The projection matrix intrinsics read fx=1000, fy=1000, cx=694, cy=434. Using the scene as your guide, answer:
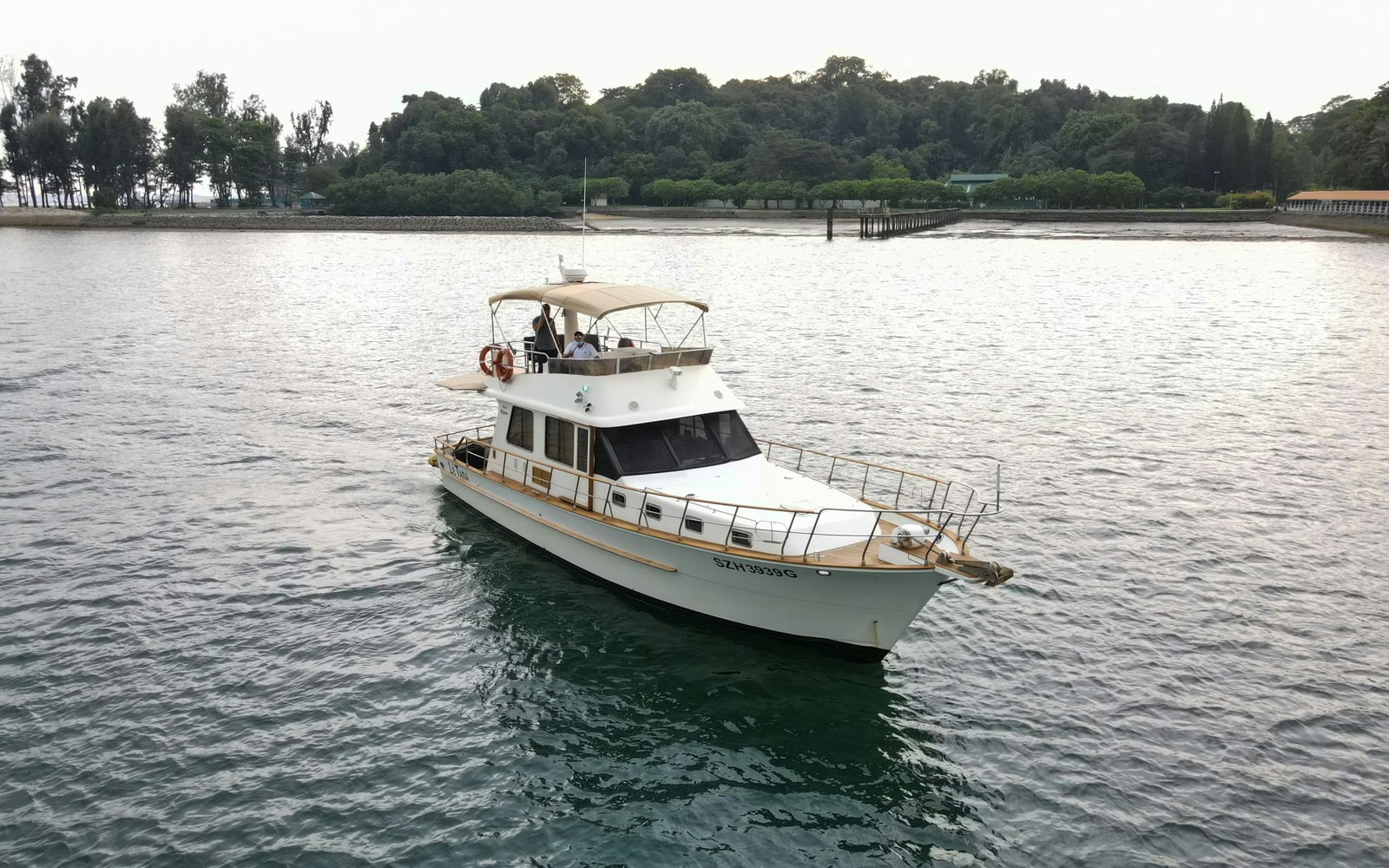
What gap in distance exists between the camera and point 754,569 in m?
16.0

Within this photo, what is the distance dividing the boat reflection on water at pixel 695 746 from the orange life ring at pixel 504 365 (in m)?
5.15

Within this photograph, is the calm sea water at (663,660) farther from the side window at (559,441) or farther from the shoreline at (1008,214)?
the shoreline at (1008,214)

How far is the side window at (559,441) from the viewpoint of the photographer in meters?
19.8

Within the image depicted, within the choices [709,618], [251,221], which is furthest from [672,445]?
[251,221]

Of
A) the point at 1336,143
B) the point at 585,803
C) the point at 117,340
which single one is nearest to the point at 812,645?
the point at 585,803

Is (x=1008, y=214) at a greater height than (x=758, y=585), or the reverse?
(x=1008, y=214)

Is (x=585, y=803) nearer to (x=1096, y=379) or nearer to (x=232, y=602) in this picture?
(x=232, y=602)

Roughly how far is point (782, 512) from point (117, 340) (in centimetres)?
4301

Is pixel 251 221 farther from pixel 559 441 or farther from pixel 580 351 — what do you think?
pixel 559 441

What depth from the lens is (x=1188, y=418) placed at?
34.1 meters

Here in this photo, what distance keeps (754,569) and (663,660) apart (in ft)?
7.48

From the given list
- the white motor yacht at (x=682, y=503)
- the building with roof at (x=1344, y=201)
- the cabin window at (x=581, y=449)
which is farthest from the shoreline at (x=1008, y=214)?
the cabin window at (x=581, y=449)

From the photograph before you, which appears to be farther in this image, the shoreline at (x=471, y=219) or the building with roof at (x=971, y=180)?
the building with roof at (x=971, y=180)

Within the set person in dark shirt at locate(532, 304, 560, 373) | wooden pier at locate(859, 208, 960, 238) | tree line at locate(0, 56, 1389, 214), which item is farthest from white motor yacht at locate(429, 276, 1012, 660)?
tree line at locate(0, 56, 1389, 214)
